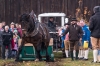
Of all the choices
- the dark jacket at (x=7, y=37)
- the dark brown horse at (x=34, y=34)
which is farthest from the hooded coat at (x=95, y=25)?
the dark jacket at (x=7, y=37)

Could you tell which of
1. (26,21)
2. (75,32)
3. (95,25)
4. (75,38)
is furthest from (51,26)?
(95,25)

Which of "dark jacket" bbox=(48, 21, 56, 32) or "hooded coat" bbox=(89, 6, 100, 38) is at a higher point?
"hooded coat" bbox=(89, 6, 100, 38)

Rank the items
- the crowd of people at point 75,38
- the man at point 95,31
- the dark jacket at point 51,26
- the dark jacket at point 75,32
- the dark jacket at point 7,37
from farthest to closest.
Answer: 1. the dark jacket at point 51,26
2. the dark jacket at point 7,37
3. the dark jacket at point 75,32
4. the crowd of people at point 75,38
5. the man at point 95,31

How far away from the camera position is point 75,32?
1795 centimetres

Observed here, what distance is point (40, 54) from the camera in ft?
56.3

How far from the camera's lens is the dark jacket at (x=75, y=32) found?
17.9 meters

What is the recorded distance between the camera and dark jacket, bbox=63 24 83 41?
58.6 feet

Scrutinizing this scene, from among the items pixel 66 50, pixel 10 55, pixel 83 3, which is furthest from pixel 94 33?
pixel 83 3

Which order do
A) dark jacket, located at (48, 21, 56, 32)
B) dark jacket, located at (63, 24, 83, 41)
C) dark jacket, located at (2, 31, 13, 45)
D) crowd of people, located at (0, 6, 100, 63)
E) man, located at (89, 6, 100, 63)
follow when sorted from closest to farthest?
man, located at (89, 6, 100, 63), crowd of people, located at (0, 6, 100, 63), dark jacket, located at (63, 24, 83, 41), dark jacket, located at (2, 31, 13, 45), dark jacket, located at (48, 21, 56, 32)

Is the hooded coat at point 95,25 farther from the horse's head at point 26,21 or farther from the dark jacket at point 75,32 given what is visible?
the horse's head at point 26,21

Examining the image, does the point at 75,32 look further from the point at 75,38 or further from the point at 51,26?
the point at 51,26

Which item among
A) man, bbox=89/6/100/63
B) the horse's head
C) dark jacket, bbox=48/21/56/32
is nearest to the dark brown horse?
the horse's head

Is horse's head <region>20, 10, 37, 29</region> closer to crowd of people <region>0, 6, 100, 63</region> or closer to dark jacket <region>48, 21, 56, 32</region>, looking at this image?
crowd of people <region>0, 6, 100, 63</region>

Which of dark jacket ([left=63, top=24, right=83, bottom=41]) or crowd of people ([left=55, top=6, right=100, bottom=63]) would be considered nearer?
crowd of people ([left=55, top=6, right=100, bottom=63])
